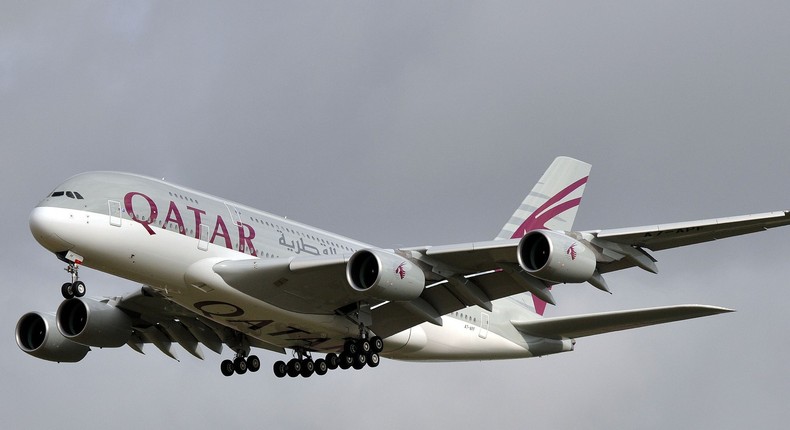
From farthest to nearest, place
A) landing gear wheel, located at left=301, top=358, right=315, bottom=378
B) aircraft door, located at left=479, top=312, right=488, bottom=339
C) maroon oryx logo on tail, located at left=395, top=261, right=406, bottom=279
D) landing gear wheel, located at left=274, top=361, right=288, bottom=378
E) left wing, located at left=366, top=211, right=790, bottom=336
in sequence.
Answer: aircraft door, located at left=479, top=312, right=488, bottom=339 → landing gear wheel, located at left=274, top=361, right=288, bottom=378 → landing gear wheel, located at left=301, top=358, right=315, bottom=378 → maroon oryx logo on tail, located at left=395, top=261, right=406, bottom=279 → left wing, located at left=366, top=211, right=790, bottom=336

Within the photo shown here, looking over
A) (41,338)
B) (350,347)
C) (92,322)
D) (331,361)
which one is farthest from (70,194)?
(41,338)

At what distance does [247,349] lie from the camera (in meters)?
44.0

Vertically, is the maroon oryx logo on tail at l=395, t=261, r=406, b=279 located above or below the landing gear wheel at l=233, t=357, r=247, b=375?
above

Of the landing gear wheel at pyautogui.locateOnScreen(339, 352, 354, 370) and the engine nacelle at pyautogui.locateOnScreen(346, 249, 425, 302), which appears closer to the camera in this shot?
the engine nacelle at pyautogui.locateOnScreen(346, 249, 425, 302)

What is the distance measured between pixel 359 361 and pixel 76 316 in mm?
9031

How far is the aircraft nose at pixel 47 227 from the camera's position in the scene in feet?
117

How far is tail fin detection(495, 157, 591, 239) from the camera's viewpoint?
4938cm

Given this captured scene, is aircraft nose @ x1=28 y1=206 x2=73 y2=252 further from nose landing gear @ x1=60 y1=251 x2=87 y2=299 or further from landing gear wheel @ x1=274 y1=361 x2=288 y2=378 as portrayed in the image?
landing gear wheel @ x1=274 y1=361 x2=288 y2=378

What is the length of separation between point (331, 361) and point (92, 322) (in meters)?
7.26

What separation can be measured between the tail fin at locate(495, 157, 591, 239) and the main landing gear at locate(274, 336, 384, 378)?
9015 millimetres

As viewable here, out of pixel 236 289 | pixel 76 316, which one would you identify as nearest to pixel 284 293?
pixel 236 289

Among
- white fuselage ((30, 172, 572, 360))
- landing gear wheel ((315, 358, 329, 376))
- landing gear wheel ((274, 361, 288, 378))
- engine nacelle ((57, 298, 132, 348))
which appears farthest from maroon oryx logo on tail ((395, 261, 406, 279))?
engine nacelle ((57, 298, 132, 348))

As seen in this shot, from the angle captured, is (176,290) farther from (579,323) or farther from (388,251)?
(579,323)

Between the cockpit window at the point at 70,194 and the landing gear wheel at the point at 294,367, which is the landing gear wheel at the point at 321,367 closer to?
the landing gear wheel at the point at 294,367
